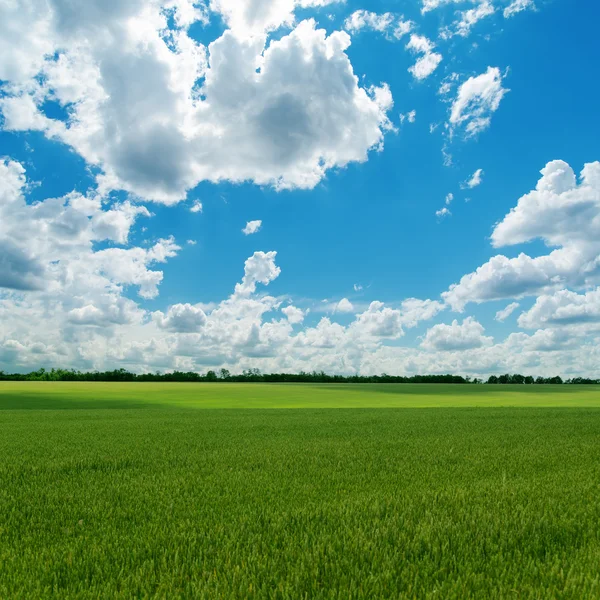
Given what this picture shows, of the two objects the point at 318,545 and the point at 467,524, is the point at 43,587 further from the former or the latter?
the point at 467,524

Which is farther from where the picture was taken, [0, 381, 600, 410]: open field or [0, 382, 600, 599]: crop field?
[0, 381, 600, 410]: open field

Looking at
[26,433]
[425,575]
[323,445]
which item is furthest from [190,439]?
[425,575]

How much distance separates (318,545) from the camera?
4.35 meters

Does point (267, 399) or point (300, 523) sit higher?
point (300, 523)

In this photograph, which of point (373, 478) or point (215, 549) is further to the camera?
point (373, 478)

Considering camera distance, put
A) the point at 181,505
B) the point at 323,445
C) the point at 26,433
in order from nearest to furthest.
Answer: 1. the point at 181,505
2. the point at 323,445
3. the point at 26,433

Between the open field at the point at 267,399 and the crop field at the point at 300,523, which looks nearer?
the crop field at the point at 300,523

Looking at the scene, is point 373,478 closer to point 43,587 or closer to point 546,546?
point 546,546

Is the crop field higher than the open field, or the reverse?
the crop field

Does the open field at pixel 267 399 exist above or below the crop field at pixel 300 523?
below

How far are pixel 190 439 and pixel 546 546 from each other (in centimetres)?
925

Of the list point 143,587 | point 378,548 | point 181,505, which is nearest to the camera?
point 143,587

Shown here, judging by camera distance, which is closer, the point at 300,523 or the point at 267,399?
the point at 300,523

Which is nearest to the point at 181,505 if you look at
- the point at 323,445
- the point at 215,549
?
the point at 215,549
